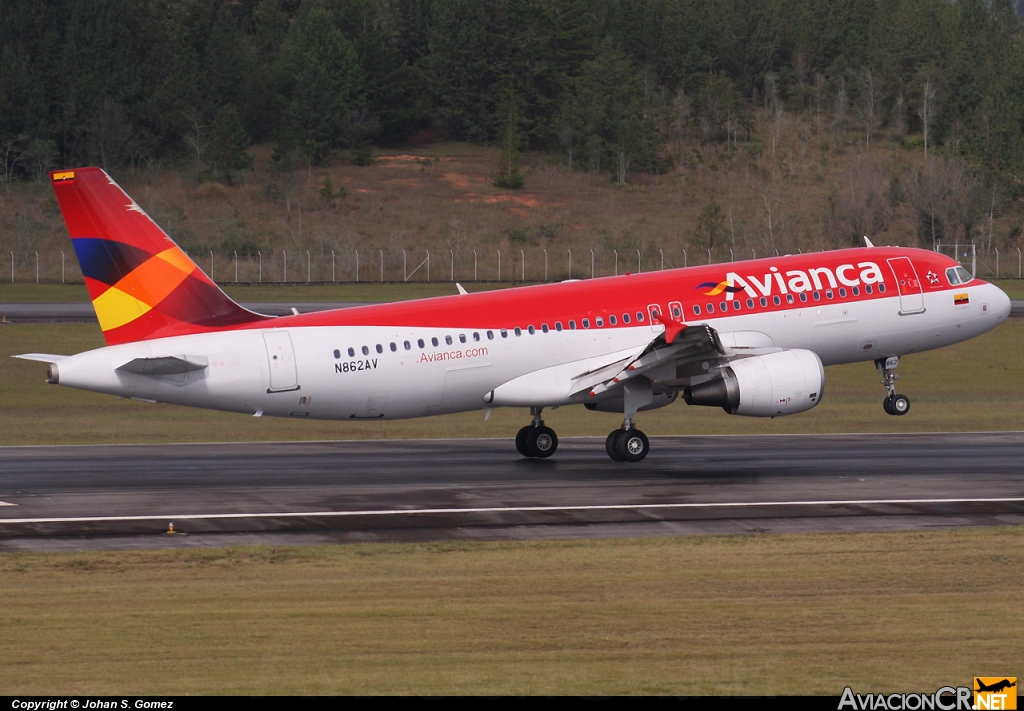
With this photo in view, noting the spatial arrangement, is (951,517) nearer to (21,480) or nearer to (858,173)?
(21,480)

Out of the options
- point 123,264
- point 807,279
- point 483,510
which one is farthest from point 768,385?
point 123,264

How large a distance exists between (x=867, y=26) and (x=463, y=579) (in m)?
154

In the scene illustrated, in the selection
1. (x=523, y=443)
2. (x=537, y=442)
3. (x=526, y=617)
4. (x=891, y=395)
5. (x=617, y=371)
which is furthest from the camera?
(x=891, y=395)

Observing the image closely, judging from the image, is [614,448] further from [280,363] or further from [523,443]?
[280,363]

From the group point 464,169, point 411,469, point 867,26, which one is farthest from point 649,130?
point 411,469

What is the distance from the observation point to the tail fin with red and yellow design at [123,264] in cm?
2897

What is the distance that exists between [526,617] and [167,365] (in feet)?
45.0

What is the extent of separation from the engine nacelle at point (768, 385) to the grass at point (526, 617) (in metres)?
7.46

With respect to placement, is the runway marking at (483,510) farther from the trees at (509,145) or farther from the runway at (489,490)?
the trees at (509,145)

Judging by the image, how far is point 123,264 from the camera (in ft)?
95.8

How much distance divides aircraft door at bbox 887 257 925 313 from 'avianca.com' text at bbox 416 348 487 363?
11.6 m

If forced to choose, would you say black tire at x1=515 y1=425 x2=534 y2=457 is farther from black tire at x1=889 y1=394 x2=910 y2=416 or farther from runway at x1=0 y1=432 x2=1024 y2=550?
black tire at x1=889 y1=394 x2=910 y2=416

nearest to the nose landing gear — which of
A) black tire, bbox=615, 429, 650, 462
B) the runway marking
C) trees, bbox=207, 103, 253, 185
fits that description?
black tire, bbox=615, 429, 650, 462

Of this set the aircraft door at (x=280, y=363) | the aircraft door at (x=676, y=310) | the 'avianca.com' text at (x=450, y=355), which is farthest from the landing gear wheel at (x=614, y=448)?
the aircraft door at (x=280, y=363)
